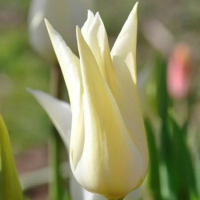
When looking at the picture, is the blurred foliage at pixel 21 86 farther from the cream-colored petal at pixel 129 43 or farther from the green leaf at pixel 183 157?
the cream-colored petal at pixel 129 43

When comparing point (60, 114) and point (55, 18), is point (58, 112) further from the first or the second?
point (55, 18)

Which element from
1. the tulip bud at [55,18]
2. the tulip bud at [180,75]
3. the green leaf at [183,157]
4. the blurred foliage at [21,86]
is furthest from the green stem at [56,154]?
the blurred foliage at [21,86]

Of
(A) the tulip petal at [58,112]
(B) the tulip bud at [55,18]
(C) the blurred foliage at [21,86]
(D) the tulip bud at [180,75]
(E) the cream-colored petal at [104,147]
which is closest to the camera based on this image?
(E) the cream-colored petal at [104,147]

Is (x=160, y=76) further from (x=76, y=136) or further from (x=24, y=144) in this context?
(x=24, y=144)

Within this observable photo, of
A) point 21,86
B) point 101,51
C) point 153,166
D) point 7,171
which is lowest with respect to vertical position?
point 21,86

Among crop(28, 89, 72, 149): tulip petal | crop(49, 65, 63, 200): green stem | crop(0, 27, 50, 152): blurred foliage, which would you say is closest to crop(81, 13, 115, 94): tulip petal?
crop(28, 89, 72, 149): tulip petal

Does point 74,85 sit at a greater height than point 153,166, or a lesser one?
greater

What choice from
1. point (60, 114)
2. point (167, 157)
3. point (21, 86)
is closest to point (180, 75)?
point (167, 157)

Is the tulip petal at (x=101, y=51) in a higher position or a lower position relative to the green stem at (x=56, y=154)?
higher
